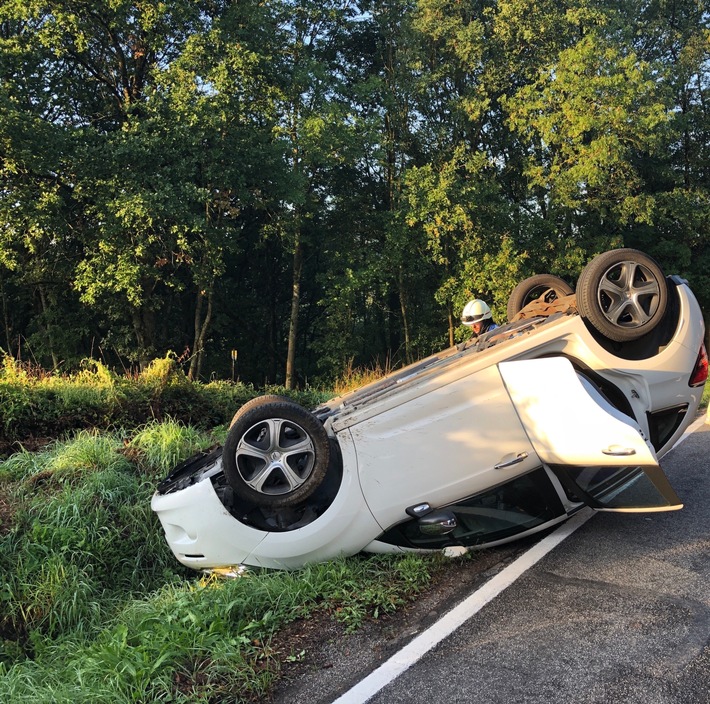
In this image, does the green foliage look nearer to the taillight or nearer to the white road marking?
the white road marking

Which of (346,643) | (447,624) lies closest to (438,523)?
(447,624)

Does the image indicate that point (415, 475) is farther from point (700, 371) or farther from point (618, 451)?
point (700, 371)

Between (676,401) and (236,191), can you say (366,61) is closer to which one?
(236,191)

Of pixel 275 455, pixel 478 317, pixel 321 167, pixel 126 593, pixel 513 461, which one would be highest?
pixel 321 167

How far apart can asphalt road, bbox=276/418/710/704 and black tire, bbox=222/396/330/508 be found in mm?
1196

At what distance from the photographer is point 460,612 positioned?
3250mm

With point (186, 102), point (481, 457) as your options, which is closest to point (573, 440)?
point (481, 457)

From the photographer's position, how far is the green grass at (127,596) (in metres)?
2.83

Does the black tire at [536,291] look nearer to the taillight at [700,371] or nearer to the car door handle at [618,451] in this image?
the taillight at [700,371]

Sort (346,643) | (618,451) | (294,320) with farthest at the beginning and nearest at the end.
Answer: (294,320) → (618,451) → (346,643)

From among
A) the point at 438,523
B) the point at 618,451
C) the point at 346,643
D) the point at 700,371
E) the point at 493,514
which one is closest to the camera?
the point at 346,643

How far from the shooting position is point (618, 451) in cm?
347

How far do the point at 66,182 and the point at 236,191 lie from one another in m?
4.47

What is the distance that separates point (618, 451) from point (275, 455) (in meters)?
2.07
